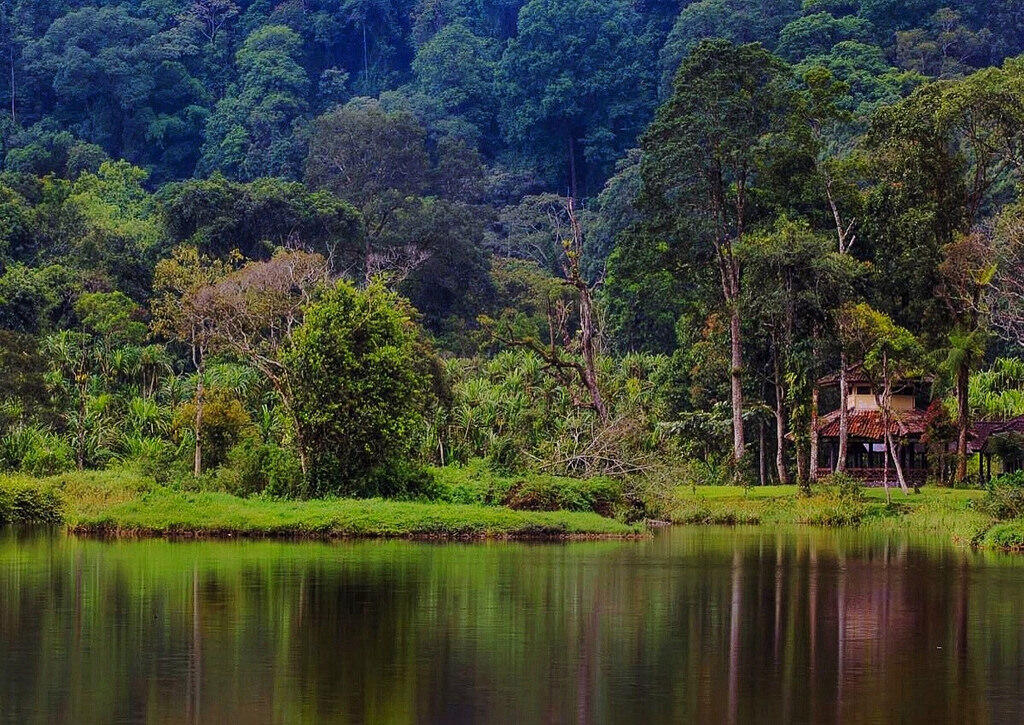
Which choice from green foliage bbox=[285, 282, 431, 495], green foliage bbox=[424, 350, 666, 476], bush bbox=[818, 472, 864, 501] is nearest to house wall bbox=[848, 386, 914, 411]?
bush bbox=[818, 472, 864, 501]

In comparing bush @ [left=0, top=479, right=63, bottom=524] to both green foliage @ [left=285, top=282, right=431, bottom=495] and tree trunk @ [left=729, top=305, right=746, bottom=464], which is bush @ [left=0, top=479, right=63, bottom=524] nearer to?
green foliage @ [left=285, top=282, right=431, bottom=495]

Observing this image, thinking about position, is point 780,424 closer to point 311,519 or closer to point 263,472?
point 263,472

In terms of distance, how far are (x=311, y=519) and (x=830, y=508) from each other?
54.7 feet

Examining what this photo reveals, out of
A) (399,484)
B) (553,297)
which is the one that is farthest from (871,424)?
(553,297)

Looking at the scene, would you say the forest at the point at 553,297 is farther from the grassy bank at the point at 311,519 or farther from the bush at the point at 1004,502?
the grassy bank at the point at 311,519

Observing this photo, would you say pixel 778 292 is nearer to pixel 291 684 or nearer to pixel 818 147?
pixel 818 147

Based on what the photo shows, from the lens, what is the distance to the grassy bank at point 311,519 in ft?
126

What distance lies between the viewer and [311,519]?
38438mm

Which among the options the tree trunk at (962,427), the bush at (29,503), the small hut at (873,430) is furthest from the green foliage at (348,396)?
the tree trunk at (962,427)

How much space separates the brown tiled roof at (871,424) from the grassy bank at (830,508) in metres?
4.05

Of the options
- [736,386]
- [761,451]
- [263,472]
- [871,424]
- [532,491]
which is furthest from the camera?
[761,451]

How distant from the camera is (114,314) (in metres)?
63.4

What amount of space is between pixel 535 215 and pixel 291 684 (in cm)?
8240

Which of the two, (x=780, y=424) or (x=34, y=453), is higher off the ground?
(x=780, y=424)
